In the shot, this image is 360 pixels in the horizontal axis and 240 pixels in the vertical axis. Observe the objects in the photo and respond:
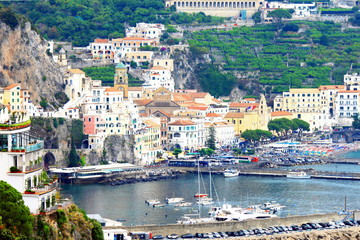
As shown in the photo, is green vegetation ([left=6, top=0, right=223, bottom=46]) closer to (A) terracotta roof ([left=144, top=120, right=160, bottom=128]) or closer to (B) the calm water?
(A) terracotta roof ([left=144, top=120, right=160, bottom=128])

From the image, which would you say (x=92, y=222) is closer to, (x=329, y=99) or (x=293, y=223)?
(x=293, y=223)

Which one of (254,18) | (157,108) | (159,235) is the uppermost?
(254,18)

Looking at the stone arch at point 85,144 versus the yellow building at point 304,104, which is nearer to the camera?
the stone arch at point 85,144

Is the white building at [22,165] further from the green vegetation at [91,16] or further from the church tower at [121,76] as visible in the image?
the green vegetation at [91,16]

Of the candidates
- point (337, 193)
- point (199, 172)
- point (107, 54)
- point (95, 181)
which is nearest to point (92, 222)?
point (337, 193)

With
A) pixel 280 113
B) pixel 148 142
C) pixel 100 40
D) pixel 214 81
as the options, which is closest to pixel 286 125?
pixel 280 113

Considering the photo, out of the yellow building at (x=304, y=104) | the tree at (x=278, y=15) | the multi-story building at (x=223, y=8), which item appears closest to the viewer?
the yellow building at (x=304, y=104)

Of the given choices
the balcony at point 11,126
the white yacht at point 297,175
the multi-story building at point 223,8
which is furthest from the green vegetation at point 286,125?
the balcony at point 11,126
